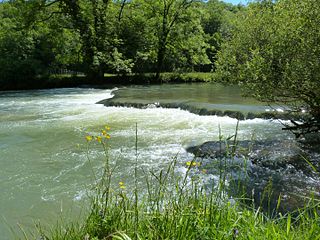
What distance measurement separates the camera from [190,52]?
87.2 feet

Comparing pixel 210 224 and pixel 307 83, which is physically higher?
pixel 307 83

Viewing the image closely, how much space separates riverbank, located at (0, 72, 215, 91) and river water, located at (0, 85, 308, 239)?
9.33 metres

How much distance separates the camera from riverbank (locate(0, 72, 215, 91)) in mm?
23413

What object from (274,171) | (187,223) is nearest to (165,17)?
(274,171)

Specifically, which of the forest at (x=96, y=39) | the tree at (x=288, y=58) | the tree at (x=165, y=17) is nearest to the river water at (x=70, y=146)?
the tree at (x=288, y=58)

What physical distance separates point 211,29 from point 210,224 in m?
40.5

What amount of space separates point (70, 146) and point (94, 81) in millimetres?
17067

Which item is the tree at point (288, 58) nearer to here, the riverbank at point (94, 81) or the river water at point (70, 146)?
the river water at point (70, 146)

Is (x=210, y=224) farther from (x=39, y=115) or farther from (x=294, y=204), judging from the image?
(x=39, y=115)

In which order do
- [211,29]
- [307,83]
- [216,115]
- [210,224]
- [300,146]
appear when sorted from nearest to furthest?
[210,224]
[307,83]
[300,146]
[216,115]
[211,29]

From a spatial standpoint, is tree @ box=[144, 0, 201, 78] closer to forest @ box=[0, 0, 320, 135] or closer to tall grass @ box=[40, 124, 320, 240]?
forest @ box=[0, 0, 320, 135]

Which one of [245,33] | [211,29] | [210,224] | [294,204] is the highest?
[211,29]

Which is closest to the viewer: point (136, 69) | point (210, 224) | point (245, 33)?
point (210, 224)

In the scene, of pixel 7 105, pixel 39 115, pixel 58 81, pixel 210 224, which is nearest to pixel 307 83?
pixel 210 224
